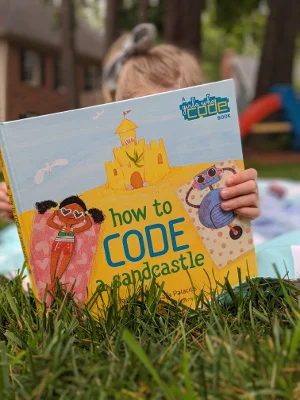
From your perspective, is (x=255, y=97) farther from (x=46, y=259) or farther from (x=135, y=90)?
(x=46, y=259)

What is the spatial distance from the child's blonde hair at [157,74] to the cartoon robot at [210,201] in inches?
21.4

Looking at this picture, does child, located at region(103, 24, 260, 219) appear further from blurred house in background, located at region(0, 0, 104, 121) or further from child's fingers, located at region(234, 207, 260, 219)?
blurred house in background, located at region(0, 0, 104, 121)

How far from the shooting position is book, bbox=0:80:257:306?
967mm

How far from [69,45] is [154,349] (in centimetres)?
275

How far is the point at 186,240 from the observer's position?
104cm

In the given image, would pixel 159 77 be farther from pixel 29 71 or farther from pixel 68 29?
pixel 68 29

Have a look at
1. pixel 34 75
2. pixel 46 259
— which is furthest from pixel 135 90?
pixel 46 259

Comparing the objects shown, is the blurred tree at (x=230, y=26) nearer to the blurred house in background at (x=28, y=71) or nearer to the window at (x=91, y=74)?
the window at (x=91, y=74)

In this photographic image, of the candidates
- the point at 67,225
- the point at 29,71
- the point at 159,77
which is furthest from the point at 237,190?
the point at 29,71

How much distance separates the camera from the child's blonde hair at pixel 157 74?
1556 millimetres

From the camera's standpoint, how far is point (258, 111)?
6.39 m

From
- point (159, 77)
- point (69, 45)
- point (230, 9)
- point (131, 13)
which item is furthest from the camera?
point (230, 9)

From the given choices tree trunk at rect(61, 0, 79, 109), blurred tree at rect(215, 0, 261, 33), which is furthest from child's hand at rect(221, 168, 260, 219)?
blurred tree at rect(215, 0, 261, 33)

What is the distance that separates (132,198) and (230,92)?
0.27m
